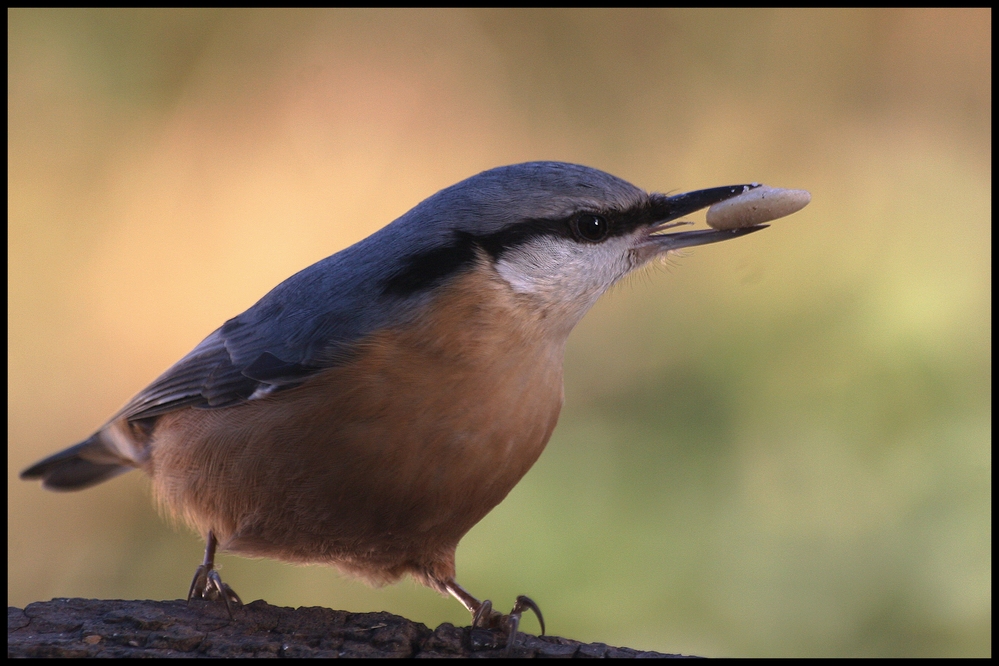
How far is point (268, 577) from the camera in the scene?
390 cm

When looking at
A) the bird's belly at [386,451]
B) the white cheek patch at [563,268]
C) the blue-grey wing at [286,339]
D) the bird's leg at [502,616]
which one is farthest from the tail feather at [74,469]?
the white cheek patch at [563,268]

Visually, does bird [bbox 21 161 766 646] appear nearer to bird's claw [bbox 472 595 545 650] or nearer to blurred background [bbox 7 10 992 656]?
bird's claw [bbox 472 595 545 650]

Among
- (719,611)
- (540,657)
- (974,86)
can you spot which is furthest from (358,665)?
(974,86)

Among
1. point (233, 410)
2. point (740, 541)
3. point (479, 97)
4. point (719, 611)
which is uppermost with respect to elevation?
point (479, 97)

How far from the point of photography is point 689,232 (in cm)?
265

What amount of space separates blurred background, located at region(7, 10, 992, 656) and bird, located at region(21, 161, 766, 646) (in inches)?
44.2

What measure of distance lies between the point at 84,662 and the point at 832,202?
3.74 meters

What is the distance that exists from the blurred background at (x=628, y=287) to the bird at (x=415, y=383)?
1121 millimetres

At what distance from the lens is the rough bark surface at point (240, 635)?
2.02 metres

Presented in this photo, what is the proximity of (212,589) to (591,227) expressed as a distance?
1406 mm

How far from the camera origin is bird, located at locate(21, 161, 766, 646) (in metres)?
2.37

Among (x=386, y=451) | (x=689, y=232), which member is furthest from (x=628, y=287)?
(x=386, y=451)

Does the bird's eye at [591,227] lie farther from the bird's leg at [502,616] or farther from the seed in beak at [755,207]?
the bird's leg at [502,616]

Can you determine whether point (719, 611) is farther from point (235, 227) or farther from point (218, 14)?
point (218, 14)
